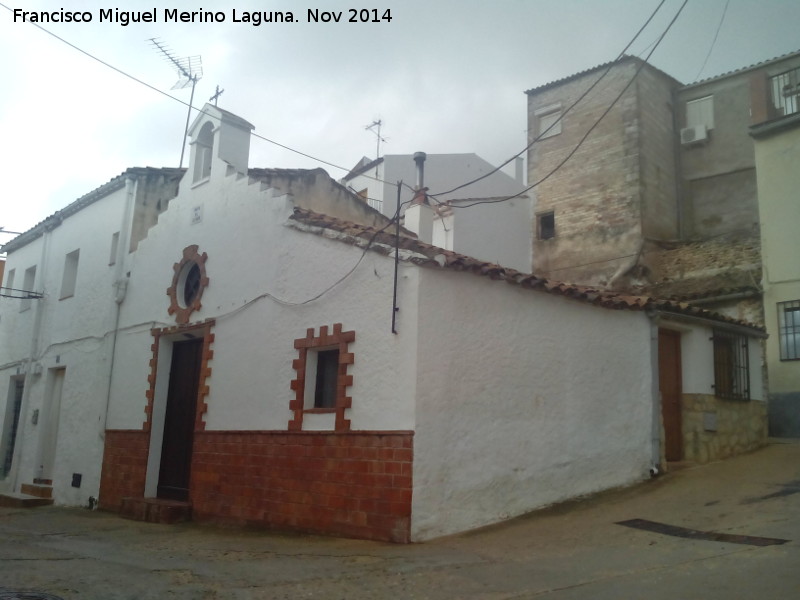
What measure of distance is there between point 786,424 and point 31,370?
52.5ft

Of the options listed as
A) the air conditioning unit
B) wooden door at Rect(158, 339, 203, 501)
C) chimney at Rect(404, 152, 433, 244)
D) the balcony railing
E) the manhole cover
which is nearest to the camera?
the manhole cover

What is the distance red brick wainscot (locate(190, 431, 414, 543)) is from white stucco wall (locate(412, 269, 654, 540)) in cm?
29

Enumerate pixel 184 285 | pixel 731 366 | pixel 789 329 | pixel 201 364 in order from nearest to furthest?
pixel 201 364, pixel 731 366, pixel 184 285, pixel 789 329

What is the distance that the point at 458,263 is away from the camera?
830 centimetres

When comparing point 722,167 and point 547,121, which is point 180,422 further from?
point 722,167

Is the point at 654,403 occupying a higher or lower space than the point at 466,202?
lower

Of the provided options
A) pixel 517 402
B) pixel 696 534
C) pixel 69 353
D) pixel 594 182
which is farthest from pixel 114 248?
pixel 594 182

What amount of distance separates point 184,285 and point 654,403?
7.79 meters

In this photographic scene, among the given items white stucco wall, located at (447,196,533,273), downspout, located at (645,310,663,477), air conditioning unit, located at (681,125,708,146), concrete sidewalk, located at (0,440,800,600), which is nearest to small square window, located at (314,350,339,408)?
concrete sidewalk, located at (0,440,800,600)

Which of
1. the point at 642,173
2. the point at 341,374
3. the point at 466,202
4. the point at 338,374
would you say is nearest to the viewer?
the point at 341,374

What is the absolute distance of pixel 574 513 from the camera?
8703 mm

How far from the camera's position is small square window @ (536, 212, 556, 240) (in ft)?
72.0

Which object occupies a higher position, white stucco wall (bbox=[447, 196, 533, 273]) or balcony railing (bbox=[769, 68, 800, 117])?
balcony railing (bbox=[769, 68, 800, 117])

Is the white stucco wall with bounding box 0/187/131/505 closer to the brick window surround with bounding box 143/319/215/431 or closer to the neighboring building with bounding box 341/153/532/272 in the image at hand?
the brick window surround with bounding box 143/319/215/431
